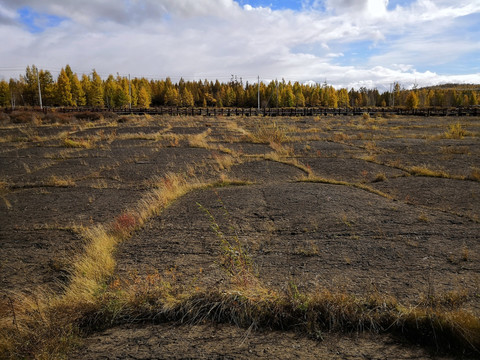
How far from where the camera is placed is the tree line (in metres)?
87.2

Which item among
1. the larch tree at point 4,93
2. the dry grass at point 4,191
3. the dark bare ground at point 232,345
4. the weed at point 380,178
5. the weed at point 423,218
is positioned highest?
the larch tree at point 4,93

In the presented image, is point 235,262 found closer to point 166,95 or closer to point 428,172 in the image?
point 428,172

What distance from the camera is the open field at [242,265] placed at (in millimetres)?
2955

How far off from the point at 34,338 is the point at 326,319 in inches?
106

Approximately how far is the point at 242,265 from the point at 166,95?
116507 mm

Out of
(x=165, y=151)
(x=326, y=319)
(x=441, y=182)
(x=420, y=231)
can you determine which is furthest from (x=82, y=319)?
(x=165, y=151)

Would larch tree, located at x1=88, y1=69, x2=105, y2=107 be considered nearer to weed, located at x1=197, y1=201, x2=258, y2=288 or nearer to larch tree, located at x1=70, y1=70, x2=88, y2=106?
larch tree, located at x1=70, y1=70, x2=88, y2=106

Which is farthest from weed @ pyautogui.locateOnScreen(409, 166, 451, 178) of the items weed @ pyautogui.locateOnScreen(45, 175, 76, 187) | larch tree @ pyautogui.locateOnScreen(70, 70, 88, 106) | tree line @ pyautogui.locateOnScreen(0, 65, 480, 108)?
larch tree @ pyautogui.locateOnScreen(70, 70, 88, 106)

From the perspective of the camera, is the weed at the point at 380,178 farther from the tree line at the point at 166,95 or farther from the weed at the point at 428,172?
the tree line at the point at 166,95

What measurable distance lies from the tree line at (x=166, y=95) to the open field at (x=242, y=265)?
6670 centimetres

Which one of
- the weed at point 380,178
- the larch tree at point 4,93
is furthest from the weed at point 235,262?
the larch tree at point 4,93

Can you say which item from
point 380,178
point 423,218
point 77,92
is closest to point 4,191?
point 423,218

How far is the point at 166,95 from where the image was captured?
373 ft

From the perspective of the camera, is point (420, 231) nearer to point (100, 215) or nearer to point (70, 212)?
point (100, 215)
